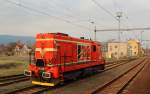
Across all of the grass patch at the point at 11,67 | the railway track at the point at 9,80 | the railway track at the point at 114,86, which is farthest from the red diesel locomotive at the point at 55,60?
the grass patch at the point at 11,67

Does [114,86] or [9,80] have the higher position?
[9,80]

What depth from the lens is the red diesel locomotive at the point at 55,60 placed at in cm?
1769

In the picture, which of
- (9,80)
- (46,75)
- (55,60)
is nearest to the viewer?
(46,75)

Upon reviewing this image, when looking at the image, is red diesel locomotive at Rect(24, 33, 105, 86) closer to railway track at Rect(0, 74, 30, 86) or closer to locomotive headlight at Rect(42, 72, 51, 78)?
locomotive headlight at Rect(42, 72, 51, 78)

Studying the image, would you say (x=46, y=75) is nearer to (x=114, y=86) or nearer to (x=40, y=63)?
(x=40, y=63)

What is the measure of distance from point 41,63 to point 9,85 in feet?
7.58

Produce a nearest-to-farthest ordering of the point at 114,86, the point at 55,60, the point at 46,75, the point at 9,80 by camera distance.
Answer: the point at 46,75 < the point at 55,60 < the point at 114,86 < the point at 9,80

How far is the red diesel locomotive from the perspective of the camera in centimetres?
1769

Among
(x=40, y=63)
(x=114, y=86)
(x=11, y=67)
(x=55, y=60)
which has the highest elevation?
(x=55, y=60)

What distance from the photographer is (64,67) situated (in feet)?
62.0

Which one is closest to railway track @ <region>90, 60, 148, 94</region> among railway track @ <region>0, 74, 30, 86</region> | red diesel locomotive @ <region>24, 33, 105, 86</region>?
red diesel locomotive @ <region>24, 33, 105, 86</region>

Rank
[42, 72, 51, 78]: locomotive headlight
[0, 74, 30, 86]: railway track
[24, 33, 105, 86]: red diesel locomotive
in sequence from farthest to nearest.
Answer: [0, 74, 30, 86]: railway track
[24, 33, 105, 86]: red diesel locomotive
[42, 72, 51, 78]: locomotive headlight

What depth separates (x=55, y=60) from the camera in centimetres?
1834

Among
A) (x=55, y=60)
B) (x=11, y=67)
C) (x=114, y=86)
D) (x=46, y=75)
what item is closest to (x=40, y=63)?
(x=55, y=60)
